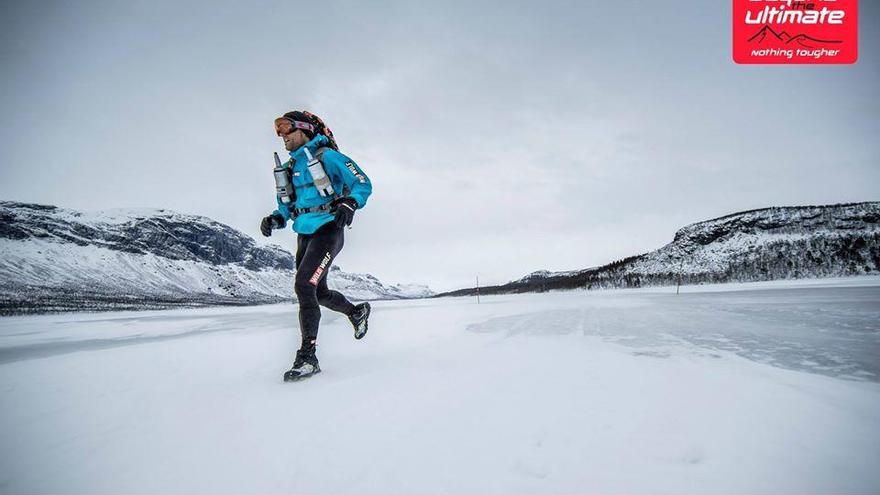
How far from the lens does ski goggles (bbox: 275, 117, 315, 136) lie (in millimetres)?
3256

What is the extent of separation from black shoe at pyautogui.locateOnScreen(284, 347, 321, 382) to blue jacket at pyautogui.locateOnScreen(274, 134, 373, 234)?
1.10m

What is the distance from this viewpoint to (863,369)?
6.48 ft

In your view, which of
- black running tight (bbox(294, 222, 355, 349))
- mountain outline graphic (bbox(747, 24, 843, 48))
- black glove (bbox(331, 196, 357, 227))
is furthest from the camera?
mountain outline graphic (bbox(747, 24, 843, 48))

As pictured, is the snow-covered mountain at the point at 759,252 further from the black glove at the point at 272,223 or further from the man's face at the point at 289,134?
the man's face at the point at 289,134

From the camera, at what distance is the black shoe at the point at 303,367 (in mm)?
2479

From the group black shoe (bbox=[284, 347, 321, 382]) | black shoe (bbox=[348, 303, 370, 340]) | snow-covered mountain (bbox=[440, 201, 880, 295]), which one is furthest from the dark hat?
snow-covered mountain (bbox=[440, 201, 880, 295])

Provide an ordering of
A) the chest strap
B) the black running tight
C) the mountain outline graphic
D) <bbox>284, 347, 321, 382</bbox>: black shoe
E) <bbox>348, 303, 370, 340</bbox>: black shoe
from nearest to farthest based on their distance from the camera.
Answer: <bbox>284, 347, 321, 382</bbox>: black shoe
the black running tight
the chest strap
<bbox>348, 303, 370, 340</bbox>: black shoe
the mountain outline graphic

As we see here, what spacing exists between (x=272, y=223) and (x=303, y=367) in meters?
1.76

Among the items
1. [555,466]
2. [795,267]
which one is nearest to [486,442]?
[555,466]

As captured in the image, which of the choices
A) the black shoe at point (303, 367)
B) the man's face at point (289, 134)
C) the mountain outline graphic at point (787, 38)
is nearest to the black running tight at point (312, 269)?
the black shoe at point (303, 367)

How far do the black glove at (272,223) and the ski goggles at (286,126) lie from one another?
87 centimetres

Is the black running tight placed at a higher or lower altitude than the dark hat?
lower

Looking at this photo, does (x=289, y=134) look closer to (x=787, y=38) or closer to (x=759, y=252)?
(x=787, y=38)

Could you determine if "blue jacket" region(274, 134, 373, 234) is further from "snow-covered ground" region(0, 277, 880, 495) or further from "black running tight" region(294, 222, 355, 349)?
"snow-covered ground" region(0, 277, 880, 495)
